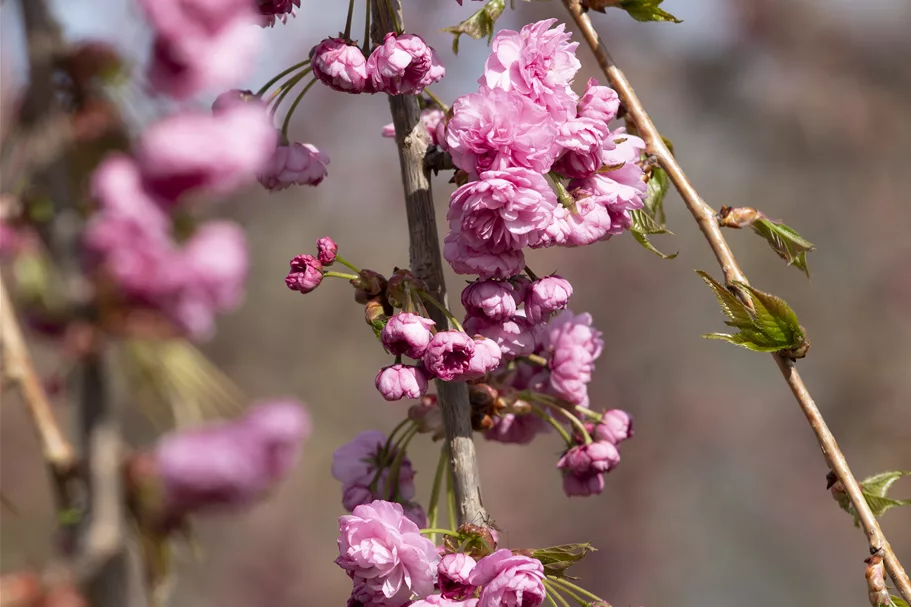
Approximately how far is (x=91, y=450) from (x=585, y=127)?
21.9 inches

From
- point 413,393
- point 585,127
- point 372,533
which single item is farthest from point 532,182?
point 372,533

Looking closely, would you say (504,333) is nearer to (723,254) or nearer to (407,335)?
(407,335)

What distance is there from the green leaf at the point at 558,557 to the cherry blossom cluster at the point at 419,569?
3cm

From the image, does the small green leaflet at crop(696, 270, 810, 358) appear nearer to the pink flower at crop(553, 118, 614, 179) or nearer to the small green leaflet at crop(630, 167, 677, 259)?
the small green leaflet at crop(630, 167, 677, 259)

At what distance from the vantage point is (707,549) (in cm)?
536

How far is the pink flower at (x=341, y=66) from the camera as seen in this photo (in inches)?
32.2

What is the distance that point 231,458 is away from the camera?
1.25ft

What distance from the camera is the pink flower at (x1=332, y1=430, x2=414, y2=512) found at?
3.33 ft

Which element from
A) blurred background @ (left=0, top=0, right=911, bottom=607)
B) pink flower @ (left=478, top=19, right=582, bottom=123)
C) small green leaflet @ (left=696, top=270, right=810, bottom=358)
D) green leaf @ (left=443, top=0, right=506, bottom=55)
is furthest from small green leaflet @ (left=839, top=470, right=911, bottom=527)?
blurred background @ (left=0, top=0, right=911, bottom=607)

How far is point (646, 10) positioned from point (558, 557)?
60 cm

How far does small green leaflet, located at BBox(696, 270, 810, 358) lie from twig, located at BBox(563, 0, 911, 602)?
0.01m

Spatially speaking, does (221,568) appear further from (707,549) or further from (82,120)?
(82,120)

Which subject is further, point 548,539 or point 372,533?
point 548,539

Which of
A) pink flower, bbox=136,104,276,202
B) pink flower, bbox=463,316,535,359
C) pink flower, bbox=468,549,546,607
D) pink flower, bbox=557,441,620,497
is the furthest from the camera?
pink flower, bbox=557,441,620,497
